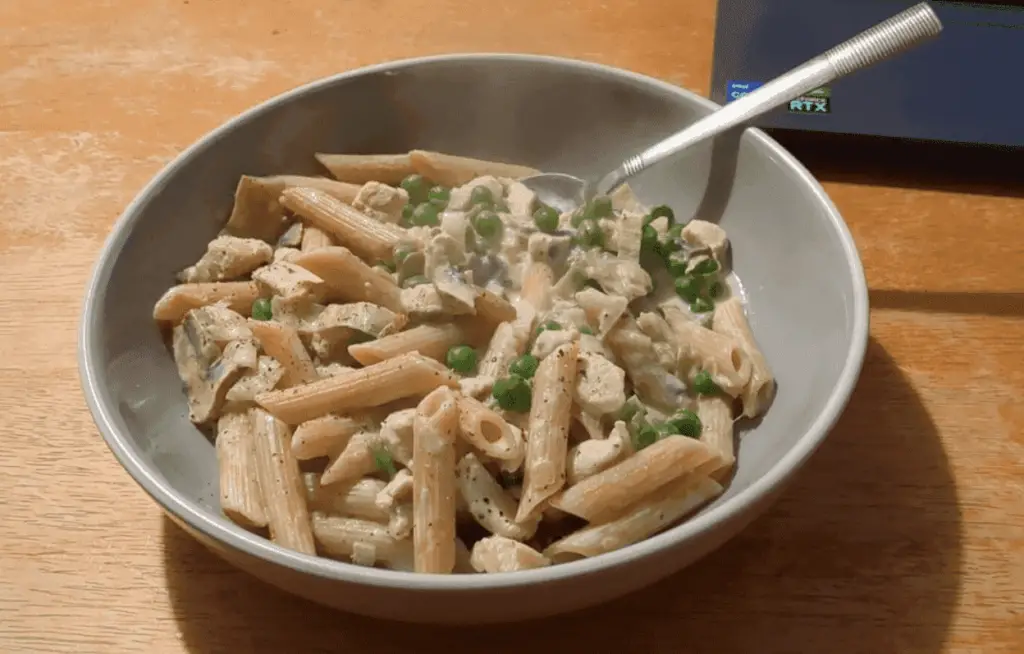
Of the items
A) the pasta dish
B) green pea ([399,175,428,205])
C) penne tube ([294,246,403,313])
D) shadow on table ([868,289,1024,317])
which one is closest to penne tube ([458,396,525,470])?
the pasta dish

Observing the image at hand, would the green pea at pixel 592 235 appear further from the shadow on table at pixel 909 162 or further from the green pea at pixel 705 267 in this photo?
the shadow on table at pixel 909 162

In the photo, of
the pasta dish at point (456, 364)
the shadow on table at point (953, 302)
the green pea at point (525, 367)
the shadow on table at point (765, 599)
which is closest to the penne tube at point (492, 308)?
the pasta dish at point (456, 364)

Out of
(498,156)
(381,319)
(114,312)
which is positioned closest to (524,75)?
(498,156)

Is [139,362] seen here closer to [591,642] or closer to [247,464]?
[247,464]

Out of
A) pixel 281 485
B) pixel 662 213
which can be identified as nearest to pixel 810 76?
pixel 662 213

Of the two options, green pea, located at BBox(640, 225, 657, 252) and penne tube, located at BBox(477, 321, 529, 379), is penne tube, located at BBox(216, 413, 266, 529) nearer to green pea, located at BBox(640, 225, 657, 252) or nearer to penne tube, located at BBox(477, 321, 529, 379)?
penne tube, located at BBox(477, 321, 529, 379)

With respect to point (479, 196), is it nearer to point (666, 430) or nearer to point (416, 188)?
point (416, 188)

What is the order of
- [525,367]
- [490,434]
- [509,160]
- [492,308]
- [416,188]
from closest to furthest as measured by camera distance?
[490,434]
[525,367]
[492,308]
[416,188]
[509,160]
